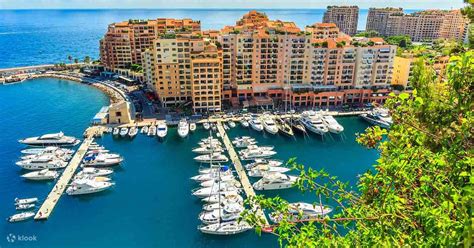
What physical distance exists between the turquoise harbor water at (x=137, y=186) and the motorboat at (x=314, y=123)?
1.47m

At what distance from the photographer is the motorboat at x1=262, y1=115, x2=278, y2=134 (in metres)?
52.4

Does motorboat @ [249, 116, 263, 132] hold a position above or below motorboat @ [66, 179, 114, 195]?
above

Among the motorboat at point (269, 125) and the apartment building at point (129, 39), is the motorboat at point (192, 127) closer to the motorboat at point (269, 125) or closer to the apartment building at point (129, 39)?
the motorboat at point (269, 125)

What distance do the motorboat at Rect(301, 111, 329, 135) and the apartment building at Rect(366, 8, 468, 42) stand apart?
4085 inches

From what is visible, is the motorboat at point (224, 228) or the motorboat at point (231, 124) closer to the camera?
the motorboat at point (224, 228)

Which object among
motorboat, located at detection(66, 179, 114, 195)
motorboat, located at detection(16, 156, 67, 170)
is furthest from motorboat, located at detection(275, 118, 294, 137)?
motorboat, located at detection(16, 156, 67, 170)

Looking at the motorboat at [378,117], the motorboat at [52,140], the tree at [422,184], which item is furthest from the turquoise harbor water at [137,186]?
the tree at [422,184]

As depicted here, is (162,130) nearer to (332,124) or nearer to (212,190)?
(212,190)

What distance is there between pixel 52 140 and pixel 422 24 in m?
144

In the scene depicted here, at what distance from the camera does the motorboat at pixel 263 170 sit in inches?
1571

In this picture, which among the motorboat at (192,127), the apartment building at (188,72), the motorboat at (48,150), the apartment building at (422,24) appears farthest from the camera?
the apartment building at (422,24)

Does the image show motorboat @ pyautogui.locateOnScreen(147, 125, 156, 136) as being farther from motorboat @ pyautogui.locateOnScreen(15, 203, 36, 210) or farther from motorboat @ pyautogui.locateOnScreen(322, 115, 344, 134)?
motorboat @ pyautogui.locateOnScreen(322, 115, 344, 134)

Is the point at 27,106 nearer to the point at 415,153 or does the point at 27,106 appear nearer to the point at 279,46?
the point at 279,46

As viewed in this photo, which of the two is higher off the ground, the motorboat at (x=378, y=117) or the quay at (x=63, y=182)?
the motorboat at (x=378, y=117)
